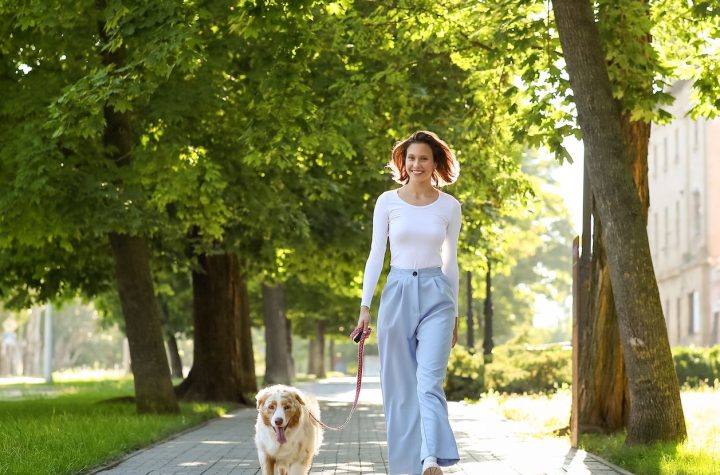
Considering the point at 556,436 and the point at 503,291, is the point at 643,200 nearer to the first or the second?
the point at 556,436

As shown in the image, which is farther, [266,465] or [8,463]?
[8,463]

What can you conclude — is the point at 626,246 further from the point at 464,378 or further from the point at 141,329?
the point at 464,378

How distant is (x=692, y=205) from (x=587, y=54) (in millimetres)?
49377

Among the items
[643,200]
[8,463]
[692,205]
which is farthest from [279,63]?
[692,205]

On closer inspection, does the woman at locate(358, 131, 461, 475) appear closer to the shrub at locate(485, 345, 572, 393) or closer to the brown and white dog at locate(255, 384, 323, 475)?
the brown and white dog at locate(255, 384, 323, 475)

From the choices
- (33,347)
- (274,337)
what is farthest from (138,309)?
(33,347)

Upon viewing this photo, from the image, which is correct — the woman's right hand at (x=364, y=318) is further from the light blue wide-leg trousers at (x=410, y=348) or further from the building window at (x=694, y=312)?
the building window at (x=694, y=312)

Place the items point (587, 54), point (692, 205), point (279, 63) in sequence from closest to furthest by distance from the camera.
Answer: point (587, 54), point (279, 63), point (692, 205)

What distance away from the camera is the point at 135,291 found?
2212 cm

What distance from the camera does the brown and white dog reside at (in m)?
9.60

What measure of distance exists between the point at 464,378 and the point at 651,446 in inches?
827

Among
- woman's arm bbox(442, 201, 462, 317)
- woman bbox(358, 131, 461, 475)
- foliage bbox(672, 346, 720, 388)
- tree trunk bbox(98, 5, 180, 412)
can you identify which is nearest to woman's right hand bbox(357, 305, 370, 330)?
woman bbox(358, 131, 461, 475)

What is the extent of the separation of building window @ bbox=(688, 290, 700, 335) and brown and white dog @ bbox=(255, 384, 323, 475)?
52.1m

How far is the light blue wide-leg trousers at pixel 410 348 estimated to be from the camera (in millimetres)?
8664
